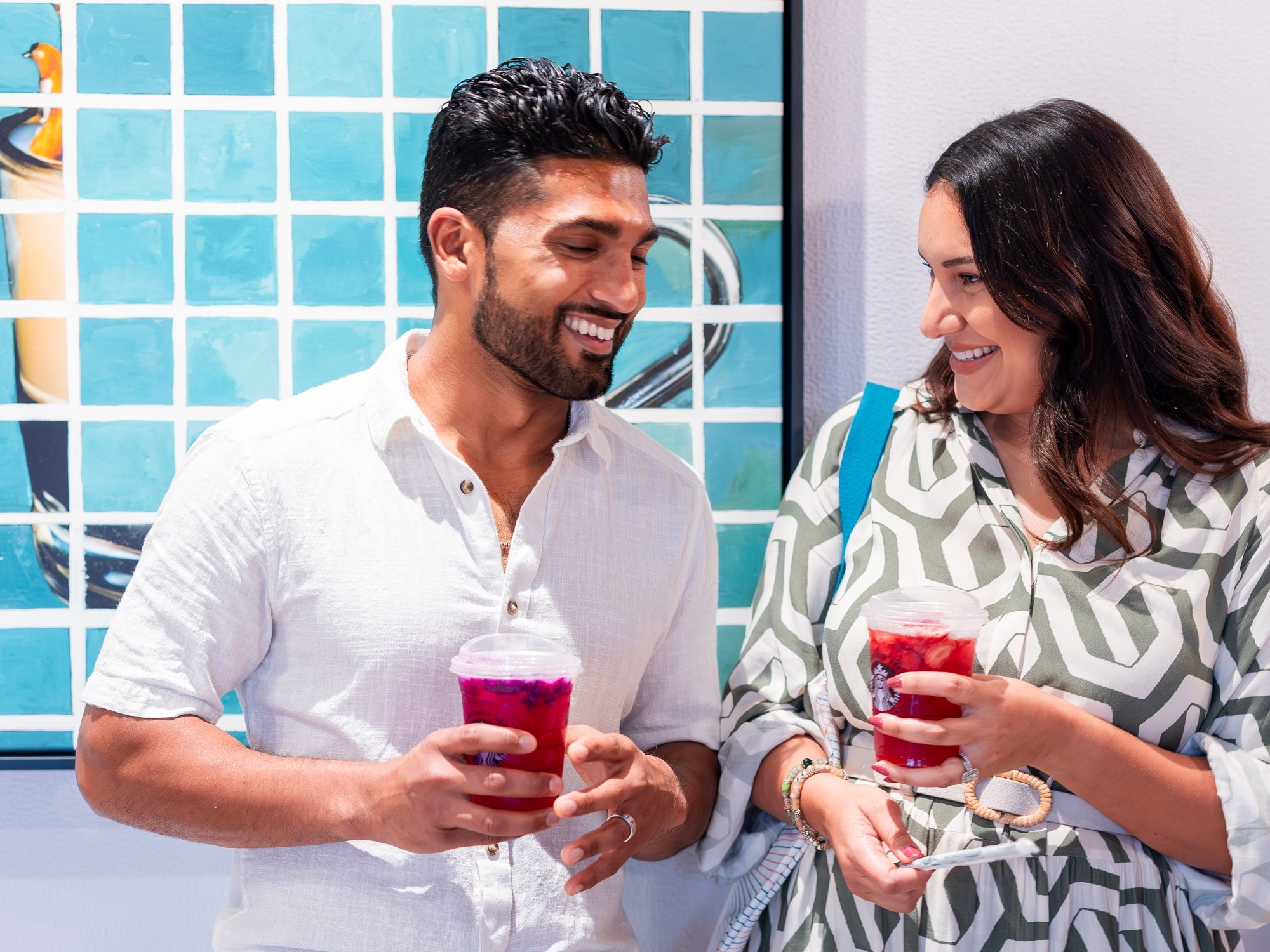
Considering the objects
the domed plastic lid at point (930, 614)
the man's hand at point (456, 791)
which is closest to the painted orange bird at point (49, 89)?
the man's hand at point (456, 791)

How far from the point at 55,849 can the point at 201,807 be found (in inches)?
27.1

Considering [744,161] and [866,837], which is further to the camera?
[744,161]

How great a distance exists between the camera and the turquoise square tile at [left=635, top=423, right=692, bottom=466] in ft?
5.48

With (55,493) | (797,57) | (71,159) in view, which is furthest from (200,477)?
(797,57)

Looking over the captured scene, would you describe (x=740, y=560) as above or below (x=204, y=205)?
below

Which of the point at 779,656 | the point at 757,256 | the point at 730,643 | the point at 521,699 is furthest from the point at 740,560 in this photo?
the point at 521,699

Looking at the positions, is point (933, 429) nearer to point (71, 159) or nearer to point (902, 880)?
point (902, 880)

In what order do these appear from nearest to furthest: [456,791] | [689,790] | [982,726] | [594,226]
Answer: [456,791]
[982,726]
[594,226]
[689,790]

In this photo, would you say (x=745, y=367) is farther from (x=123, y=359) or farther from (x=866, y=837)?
(x=123, y=359)

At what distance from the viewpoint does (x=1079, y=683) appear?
130 cm

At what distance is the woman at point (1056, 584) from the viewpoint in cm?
129

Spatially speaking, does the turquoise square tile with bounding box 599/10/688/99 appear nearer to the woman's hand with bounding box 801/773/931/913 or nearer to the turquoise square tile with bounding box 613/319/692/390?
the turquoise square tile with bounding box 613/319/692/390

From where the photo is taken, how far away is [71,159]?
157 cm

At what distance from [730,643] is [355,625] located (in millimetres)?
683
